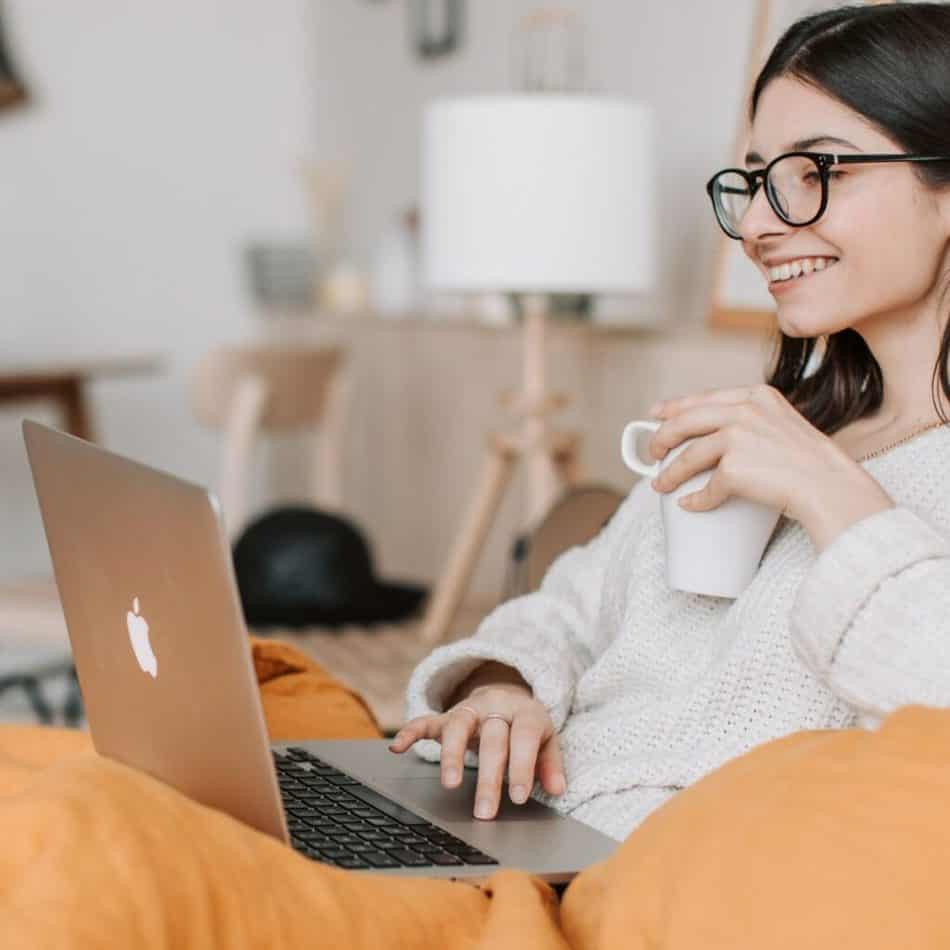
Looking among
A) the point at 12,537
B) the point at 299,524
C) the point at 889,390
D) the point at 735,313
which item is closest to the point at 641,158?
the point at 735,313

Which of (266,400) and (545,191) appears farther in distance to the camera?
(266,400)

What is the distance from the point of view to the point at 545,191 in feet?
8.41

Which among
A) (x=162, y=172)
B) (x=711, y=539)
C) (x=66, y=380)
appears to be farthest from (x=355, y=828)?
(x=162, y=172)

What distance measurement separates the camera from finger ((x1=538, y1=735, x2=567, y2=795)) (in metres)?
1.19

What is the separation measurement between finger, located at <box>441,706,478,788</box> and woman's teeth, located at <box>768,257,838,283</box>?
388 mm

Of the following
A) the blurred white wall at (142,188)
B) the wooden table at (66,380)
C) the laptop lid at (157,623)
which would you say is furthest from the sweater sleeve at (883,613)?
the blurred white wall at (142,188)

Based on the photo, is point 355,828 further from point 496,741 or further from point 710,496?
point 710,496

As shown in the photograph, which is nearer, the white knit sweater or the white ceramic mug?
the white knit sweater

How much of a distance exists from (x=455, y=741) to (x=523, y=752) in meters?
0.05

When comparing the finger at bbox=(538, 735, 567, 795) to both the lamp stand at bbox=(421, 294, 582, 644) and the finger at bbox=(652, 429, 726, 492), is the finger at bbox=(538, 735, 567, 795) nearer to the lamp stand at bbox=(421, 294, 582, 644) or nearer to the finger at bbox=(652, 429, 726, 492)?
the finger at bbox=(652, 429, 726, 492)

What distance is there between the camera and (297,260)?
4.67 meters

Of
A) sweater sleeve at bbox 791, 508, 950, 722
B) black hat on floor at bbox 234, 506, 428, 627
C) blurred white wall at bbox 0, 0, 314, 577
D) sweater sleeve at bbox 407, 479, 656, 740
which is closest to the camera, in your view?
sweater sleeve at bbox 791, 508, 950, 722

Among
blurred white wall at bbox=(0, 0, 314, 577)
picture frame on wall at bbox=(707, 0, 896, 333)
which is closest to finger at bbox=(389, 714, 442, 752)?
picture frame on wall at bbox=(707, 0, 896, 333)

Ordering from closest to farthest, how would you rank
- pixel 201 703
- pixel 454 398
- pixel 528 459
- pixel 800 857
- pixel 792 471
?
pixel 800 857, pixel 201 703, pixel 792 471, pixel 528 459, pixel 454 398
